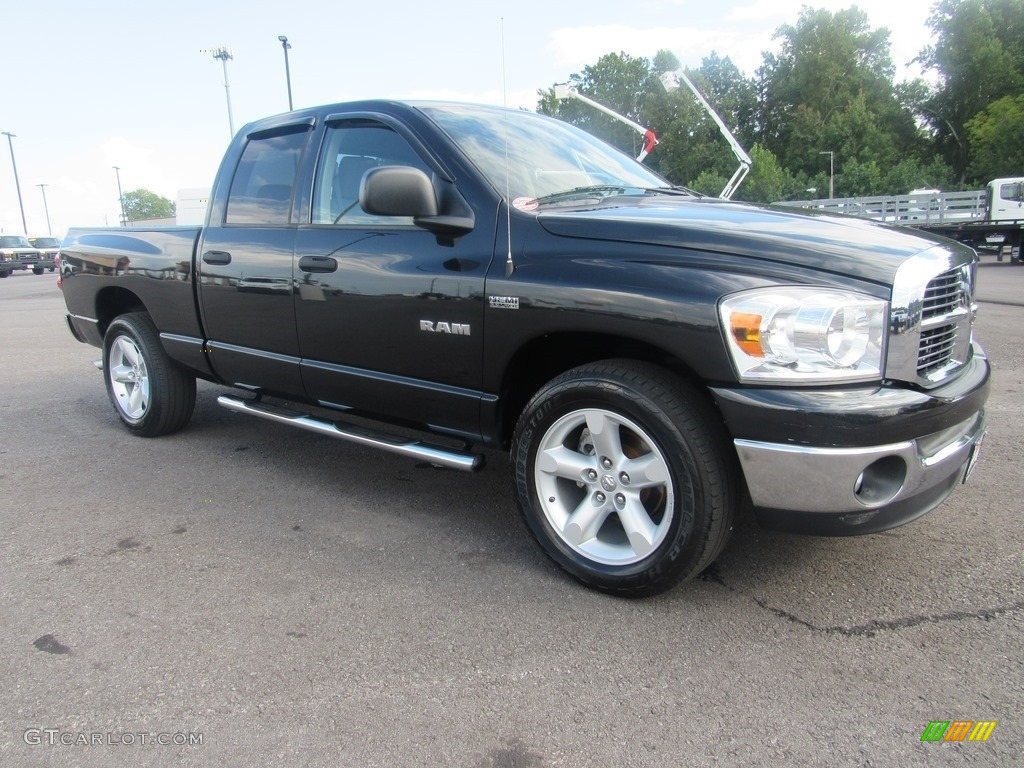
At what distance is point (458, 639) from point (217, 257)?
8.58 feet

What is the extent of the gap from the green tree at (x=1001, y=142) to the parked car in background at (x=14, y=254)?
190ft

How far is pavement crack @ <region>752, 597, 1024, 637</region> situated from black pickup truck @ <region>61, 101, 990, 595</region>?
362 millimetres

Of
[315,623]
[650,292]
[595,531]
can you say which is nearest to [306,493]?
[315,623]

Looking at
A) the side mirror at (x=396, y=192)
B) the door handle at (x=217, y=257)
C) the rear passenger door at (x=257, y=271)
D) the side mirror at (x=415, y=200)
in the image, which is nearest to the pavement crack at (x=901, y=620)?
the side mirror at (x=415, y=200)

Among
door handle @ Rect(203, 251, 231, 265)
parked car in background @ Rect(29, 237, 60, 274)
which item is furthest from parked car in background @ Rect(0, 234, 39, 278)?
door handle @ Rect(203, 251, 231, 265)

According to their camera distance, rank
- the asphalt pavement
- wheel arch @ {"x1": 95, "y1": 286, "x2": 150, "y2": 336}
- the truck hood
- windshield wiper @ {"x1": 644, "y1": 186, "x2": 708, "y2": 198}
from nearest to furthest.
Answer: the asphalt pavement → the truck hood → windshield wiper @ {"x1": 644, "y1": 186, "x2": 708, "y2": 198} → wheel arch @ {"x1": 95, "y1": 286, "x2": 150, "y2": 336}

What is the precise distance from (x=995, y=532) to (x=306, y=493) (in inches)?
126

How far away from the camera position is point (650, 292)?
8.30 ft

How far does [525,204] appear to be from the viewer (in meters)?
3.03

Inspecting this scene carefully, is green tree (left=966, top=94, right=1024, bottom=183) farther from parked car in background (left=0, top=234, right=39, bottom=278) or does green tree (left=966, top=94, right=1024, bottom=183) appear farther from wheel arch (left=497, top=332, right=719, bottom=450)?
wheel arch (left=497, top=332, right=719, bottom=450)

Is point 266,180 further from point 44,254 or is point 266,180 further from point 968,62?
point 968,62

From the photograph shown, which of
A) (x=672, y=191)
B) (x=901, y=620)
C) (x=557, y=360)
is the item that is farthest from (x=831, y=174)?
(x=901, y=620)

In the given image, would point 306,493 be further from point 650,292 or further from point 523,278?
point 650,292

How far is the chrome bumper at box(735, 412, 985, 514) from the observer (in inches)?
91.2
